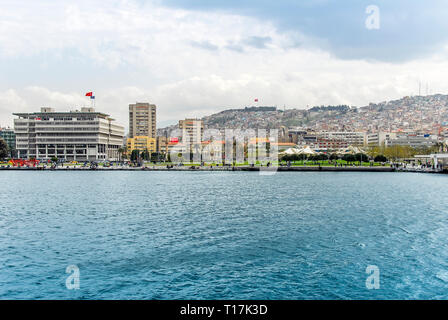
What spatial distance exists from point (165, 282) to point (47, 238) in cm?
960

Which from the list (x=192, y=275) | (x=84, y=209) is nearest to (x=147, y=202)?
(x=84, y=209)

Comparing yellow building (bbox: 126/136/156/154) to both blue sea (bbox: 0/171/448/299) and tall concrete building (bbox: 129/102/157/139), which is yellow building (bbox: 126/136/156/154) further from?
blue sea (bbox: 0/171/448/299)

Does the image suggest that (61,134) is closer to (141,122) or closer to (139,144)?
(139,144)

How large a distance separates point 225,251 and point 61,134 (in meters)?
129

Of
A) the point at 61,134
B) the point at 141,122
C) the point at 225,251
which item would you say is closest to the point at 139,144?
the point at 141,122

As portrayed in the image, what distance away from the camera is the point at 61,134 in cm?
13488

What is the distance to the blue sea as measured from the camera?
13.1m

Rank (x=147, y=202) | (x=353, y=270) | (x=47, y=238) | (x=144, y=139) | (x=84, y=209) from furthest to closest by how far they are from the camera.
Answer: (x=144, y=139), (x=147, y=202), (x=84, y=209), (x=47, y=238), (x=353, y=270)

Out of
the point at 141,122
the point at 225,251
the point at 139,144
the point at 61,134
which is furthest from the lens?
the point at 141,122

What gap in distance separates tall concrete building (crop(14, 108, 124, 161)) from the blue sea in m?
108

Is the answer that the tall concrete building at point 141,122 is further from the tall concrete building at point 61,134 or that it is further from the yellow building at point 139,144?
the tall concrete building at point 61,134

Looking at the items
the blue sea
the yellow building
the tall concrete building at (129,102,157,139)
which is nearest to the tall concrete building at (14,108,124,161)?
the yellow building
